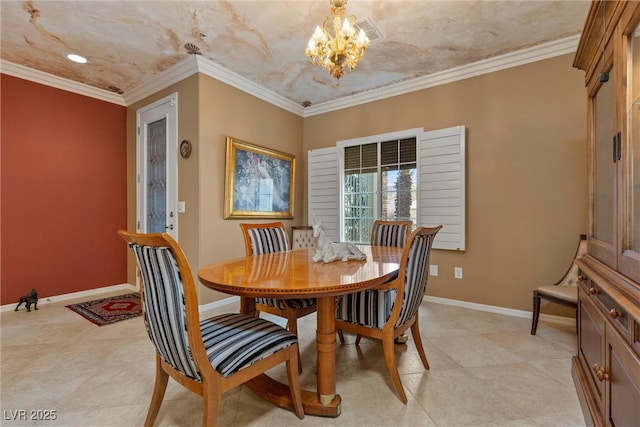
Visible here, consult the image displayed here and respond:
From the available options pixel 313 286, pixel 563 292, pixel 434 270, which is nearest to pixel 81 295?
pixel 313 286

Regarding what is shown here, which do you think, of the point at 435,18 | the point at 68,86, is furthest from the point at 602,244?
the point at 68,86

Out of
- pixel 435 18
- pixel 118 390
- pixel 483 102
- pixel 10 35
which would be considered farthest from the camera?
pixel 483 102

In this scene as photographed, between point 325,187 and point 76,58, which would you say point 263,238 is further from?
point 76,58

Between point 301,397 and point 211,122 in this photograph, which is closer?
point 301,397

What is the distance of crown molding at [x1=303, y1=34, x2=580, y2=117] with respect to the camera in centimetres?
263

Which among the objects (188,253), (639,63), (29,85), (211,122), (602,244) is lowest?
(188,253)

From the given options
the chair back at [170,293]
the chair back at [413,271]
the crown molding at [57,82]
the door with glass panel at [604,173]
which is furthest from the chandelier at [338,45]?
the crown molding at [57,82]

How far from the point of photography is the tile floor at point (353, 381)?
1427 millimetres

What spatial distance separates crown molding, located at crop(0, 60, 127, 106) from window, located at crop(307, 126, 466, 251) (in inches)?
108

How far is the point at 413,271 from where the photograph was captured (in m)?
1.57

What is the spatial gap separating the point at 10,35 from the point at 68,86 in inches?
35.6

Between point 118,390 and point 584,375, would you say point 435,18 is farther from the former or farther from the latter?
point 118,390

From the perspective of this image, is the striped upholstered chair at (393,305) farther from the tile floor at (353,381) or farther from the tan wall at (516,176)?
the tan wall at (516,176)

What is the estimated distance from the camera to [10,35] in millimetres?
2541
